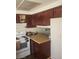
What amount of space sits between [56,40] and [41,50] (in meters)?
0.75

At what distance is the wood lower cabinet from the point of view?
284 cm

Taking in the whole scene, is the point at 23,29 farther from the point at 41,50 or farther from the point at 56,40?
the point at 56,40

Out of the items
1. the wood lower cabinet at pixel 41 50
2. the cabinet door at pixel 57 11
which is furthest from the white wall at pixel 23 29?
the cabinet door at pixel 57 11

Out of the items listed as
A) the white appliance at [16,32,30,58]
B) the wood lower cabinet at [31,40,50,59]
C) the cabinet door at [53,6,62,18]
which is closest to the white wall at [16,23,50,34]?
the white appliance at [16,32,30,58]

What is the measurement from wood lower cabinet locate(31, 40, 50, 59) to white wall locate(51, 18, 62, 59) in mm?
194

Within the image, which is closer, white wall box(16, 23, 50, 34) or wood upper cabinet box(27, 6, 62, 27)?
wood upper cabinet box(27, 6, 62, 27)

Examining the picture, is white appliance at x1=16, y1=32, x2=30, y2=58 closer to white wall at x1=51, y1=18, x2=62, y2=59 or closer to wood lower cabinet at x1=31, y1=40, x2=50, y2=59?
wood lower cabinet at x1=31, y1=40, x2=50, y2=59

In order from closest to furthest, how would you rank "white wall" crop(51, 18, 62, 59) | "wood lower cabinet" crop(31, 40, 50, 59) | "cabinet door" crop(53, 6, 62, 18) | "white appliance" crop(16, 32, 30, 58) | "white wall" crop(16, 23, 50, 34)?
"cabinet door" crop(53, 6, 62, 18)
"white wall" crop(51, 18, 62, 59)
"wood lower cabinet" crop(31, 40, 50, 59)
"white appliance" crop(16, 32, 30, 58)
"white wall" crop(16, 23, 50, 34)
